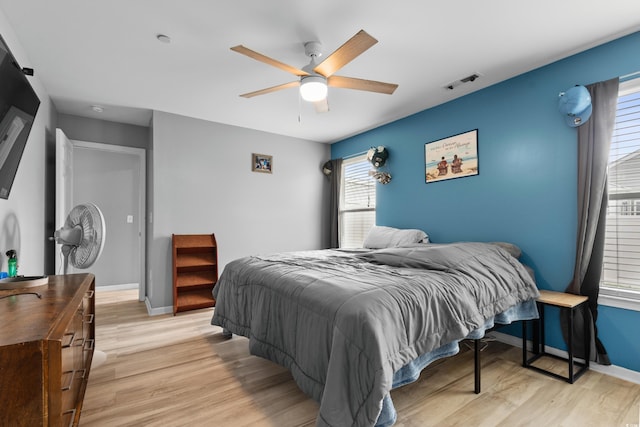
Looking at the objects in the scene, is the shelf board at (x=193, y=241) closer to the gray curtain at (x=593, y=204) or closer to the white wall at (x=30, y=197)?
the white wall at (x=30, y=197)

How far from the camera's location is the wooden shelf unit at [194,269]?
12.3 feet

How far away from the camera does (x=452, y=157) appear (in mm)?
3383

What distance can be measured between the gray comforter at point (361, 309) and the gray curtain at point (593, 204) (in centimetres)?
42

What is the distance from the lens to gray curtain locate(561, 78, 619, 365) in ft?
7.39

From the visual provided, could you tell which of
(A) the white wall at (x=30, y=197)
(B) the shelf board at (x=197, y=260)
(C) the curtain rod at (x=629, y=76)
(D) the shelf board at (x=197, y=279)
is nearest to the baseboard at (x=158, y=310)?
(D) the shelf board at (x=197, y=279)

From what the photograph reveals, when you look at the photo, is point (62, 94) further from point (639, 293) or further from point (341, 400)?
point (639, 293)

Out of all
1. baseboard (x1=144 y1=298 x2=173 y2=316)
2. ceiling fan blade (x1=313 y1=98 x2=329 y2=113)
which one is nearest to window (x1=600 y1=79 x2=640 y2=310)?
ceiling fan blade (x1=313 y1=98 x2=329 y2=113)

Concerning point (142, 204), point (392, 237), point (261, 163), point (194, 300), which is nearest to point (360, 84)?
point (392, 237)

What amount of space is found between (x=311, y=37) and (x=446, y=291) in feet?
6.49

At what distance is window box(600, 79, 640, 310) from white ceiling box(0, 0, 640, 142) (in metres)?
0.58

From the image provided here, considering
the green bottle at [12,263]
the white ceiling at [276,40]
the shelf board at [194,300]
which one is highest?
the white ceiling at [276,40]

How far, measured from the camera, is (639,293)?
7.01 ft

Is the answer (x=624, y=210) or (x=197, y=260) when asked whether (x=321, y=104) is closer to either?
(x=624, y=210)

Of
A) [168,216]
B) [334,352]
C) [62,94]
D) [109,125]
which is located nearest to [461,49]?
[334,352]
